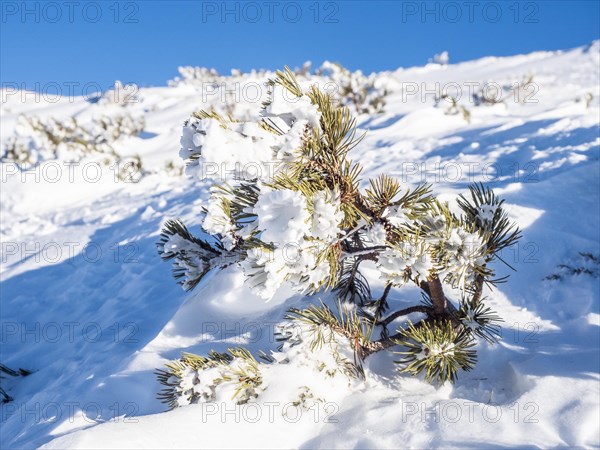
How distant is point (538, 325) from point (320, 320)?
5.32ft

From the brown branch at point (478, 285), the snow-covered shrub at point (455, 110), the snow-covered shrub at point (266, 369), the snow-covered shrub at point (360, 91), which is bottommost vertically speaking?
the snow-covered shrub at point (266, 369)

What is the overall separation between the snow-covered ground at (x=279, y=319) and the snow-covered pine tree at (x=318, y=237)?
0.58 feet

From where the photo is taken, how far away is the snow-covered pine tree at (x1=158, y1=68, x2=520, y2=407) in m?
1.96

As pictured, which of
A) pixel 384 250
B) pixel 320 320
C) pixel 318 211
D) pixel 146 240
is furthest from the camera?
pixel 146 240

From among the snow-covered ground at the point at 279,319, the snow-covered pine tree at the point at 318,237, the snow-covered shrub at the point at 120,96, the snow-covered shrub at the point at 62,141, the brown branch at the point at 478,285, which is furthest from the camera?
the snow-covered shrub at the point at 120,96

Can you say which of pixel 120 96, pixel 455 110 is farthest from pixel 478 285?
pixel 120 96

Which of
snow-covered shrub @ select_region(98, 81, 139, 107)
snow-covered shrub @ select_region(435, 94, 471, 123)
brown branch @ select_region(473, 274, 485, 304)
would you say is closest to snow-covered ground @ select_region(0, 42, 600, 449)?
brown branch @ select_region(473, 274, 485, 304)

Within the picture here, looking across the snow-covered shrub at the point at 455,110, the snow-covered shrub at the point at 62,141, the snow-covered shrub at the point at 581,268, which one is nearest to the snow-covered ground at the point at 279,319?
the snow-covered shrub at the point at 581,268

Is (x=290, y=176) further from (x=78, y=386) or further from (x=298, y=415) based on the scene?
(x=78, y=386)

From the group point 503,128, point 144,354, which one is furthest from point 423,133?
point 144,354

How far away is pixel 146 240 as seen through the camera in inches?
251

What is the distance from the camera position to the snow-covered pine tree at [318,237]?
1.96 m

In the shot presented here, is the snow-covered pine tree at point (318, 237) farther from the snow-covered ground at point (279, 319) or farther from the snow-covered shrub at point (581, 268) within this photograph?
the snow-covered shrub at point (581, 268)

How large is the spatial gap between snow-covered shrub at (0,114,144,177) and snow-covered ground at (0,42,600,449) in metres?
4.54
